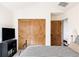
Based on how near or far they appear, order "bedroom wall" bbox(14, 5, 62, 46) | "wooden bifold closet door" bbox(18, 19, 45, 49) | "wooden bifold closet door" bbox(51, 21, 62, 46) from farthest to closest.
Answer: "wooden bifold closet door" bbox(51, 21, 62, 46), "wooden bifold closet door" bbox(18, 19, 45, 49), "bedroom wall" bbox(14, 5, 62, 46)

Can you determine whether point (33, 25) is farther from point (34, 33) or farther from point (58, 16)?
point (58, 16)

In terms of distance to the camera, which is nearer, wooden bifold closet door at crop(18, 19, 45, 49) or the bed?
the bed

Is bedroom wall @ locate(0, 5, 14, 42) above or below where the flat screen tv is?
above

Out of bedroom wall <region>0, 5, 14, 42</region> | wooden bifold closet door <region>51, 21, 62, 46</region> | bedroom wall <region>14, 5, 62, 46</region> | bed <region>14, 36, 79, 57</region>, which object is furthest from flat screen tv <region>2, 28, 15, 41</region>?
wooden bifold closet door <region>51, 21, 62, 46</region>

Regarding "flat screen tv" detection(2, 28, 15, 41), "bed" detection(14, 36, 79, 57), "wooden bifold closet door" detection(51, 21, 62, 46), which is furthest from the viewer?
A: "wooden bifold closet door" detection(51, 21, 62, 46)

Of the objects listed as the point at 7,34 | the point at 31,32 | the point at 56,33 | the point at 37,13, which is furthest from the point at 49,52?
the point at 56,33

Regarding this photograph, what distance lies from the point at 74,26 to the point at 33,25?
2320 mm

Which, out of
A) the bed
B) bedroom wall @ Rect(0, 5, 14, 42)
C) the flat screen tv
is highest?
bedroom wall @ Rect(0, 5, 14, 42)

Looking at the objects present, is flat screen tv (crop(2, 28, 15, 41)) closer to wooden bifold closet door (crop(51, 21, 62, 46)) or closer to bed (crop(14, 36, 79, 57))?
bed (crop(14, 36, 79, 57))

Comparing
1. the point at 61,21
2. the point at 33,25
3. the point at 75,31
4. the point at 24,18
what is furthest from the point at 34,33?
the point at 75,31

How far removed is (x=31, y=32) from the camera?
6867 millimetres

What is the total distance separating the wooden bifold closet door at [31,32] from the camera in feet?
22.1

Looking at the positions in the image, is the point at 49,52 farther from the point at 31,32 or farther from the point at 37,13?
the point at 31,32

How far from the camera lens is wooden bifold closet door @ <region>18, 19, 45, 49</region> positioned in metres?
6.72
